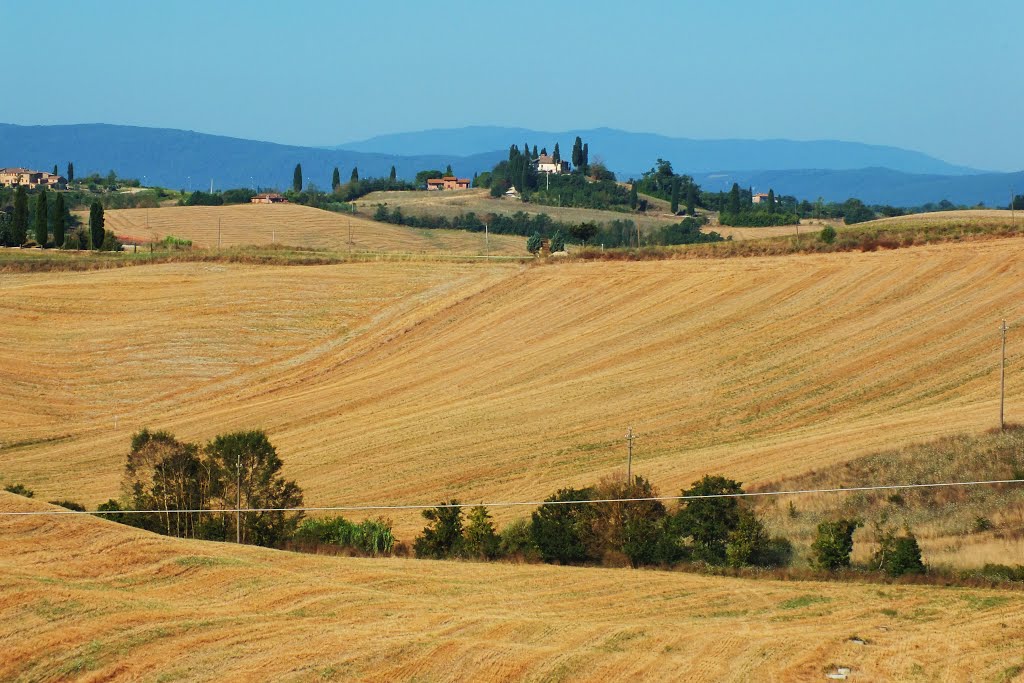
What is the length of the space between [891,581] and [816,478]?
401 inches

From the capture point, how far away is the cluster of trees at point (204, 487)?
124ft

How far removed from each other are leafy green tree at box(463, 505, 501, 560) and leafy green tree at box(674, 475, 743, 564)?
452 cm

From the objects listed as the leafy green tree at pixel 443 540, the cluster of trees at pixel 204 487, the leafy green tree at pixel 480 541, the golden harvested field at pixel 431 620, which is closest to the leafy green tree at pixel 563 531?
the leafy green tree at pixel 480 541

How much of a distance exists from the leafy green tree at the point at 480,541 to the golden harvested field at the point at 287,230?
3041 inches

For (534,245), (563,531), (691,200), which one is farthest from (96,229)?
(691,200)

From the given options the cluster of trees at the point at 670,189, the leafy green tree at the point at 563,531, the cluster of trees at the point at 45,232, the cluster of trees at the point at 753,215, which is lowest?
the leafy green tree at the point at 563,531

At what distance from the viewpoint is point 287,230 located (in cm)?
12462

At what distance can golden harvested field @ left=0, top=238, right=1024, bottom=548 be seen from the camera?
151ft

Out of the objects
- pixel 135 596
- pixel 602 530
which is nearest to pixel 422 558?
pixel 602 530

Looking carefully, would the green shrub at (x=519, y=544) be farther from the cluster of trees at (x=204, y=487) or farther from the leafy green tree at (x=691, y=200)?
the leafy green tree at (x=691, y=200)

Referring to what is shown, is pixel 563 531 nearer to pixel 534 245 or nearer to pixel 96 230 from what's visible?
pixel 534 245

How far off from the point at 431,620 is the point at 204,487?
15.9m

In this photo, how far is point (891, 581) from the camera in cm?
2966

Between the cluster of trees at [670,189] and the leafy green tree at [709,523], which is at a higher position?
the cluster of trees at [670,189]
